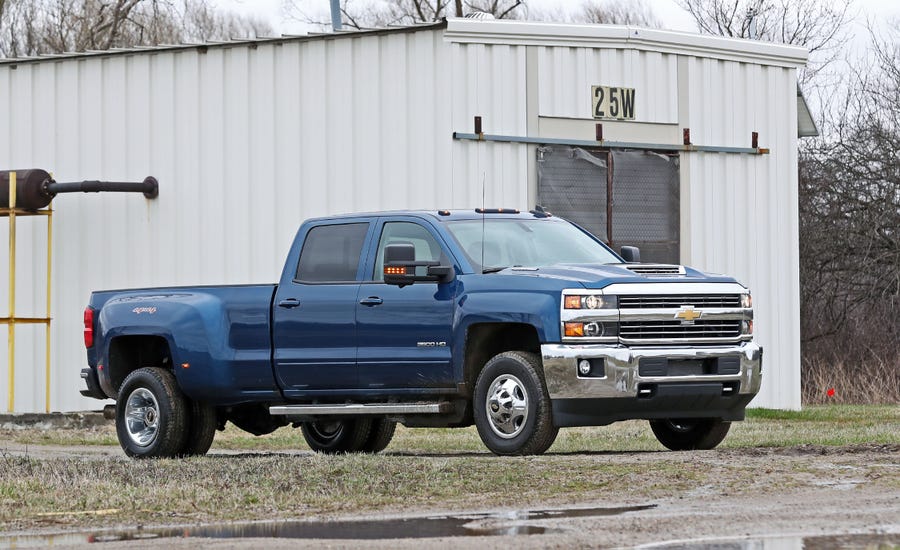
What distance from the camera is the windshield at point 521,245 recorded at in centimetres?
1329

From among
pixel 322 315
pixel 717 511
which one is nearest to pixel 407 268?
pixel 322 315

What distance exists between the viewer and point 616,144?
2105 centimetres

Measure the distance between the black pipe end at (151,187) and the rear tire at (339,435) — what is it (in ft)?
22.9

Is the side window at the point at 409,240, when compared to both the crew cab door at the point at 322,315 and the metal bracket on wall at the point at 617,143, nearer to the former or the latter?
the crew cab door at the point at 322,315

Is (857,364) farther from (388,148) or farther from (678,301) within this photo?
(678,301)

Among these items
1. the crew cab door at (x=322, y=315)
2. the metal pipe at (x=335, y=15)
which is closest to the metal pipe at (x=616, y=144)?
the metal pipe at (x=335, y=15)

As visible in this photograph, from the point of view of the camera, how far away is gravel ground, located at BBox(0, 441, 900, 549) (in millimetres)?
8047

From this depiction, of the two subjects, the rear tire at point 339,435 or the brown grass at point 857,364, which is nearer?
the rear tire at point 339,435

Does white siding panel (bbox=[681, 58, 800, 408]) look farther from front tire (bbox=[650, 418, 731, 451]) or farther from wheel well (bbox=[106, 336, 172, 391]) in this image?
wheel well (bbox=[106, 336, 172, 391])

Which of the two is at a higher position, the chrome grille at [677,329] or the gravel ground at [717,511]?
the chrome grille at [677,329]

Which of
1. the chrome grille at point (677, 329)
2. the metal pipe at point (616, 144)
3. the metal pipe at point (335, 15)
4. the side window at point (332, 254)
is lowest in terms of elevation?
the chrome grille at point (677, 329)

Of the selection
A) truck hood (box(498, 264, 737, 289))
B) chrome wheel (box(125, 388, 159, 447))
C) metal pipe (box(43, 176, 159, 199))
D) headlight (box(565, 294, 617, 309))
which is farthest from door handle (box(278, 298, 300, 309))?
metal pipe (box(43, 176, 159, 199))

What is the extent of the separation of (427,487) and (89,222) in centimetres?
1262

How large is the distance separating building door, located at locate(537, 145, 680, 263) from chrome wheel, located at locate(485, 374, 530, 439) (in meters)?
8.16
